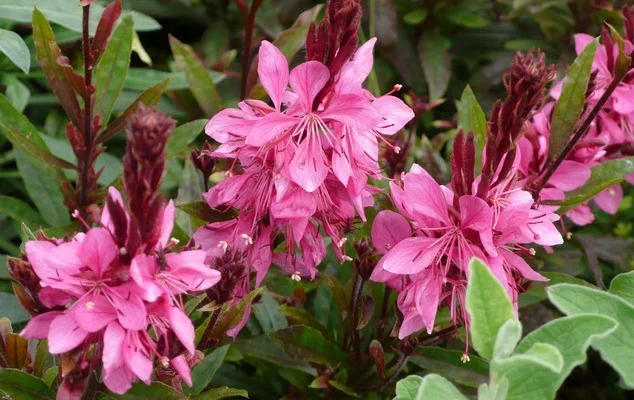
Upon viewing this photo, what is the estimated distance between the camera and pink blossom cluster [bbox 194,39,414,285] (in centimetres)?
A: 101

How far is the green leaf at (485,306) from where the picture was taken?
81 cm

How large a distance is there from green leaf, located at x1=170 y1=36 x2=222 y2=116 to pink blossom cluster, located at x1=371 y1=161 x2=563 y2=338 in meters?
0.72

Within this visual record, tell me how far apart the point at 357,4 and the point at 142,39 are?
55.3 inches

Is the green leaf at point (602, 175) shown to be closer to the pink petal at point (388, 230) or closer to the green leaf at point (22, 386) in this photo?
the pink petal at point (388, 230)

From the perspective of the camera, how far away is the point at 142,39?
7.28 feet

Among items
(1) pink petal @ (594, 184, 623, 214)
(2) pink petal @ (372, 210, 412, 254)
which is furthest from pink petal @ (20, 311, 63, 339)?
(1) pink petal @ (594, 184, 623, 214)

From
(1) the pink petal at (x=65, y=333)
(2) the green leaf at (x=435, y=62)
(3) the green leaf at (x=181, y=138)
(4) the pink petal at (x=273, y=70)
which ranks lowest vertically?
(2) the green leaf at (x=435, y=62)

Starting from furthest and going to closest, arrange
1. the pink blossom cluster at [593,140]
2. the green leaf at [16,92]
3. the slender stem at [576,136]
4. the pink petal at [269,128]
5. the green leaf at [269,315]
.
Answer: the green leaf at [16,92] → the green leaf at [269,315] → the pink blossom cluster at [593,140] → the slender stem at [576,136] → the pink petal at [269,128]

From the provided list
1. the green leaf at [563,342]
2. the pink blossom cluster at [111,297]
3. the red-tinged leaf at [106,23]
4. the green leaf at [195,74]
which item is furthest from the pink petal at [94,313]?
the green leaf at [195,74]

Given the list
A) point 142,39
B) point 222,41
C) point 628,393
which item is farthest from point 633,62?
point 142,39

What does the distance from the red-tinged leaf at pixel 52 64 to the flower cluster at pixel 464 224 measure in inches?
23.6

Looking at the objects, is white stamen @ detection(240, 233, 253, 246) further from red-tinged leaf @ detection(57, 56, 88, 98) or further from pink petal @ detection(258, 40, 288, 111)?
red-tinged leaf @ detection(57, 56, 88, 98)

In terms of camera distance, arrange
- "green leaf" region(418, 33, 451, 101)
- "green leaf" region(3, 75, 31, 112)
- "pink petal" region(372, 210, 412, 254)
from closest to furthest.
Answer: "pink petal" region(372, 210, 412, 254), "green leaf" region(3, 75, 31, 112), "green leaf" region(418, 33, 451, 101)

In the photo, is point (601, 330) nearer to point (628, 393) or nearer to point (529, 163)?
point (529, 163)
